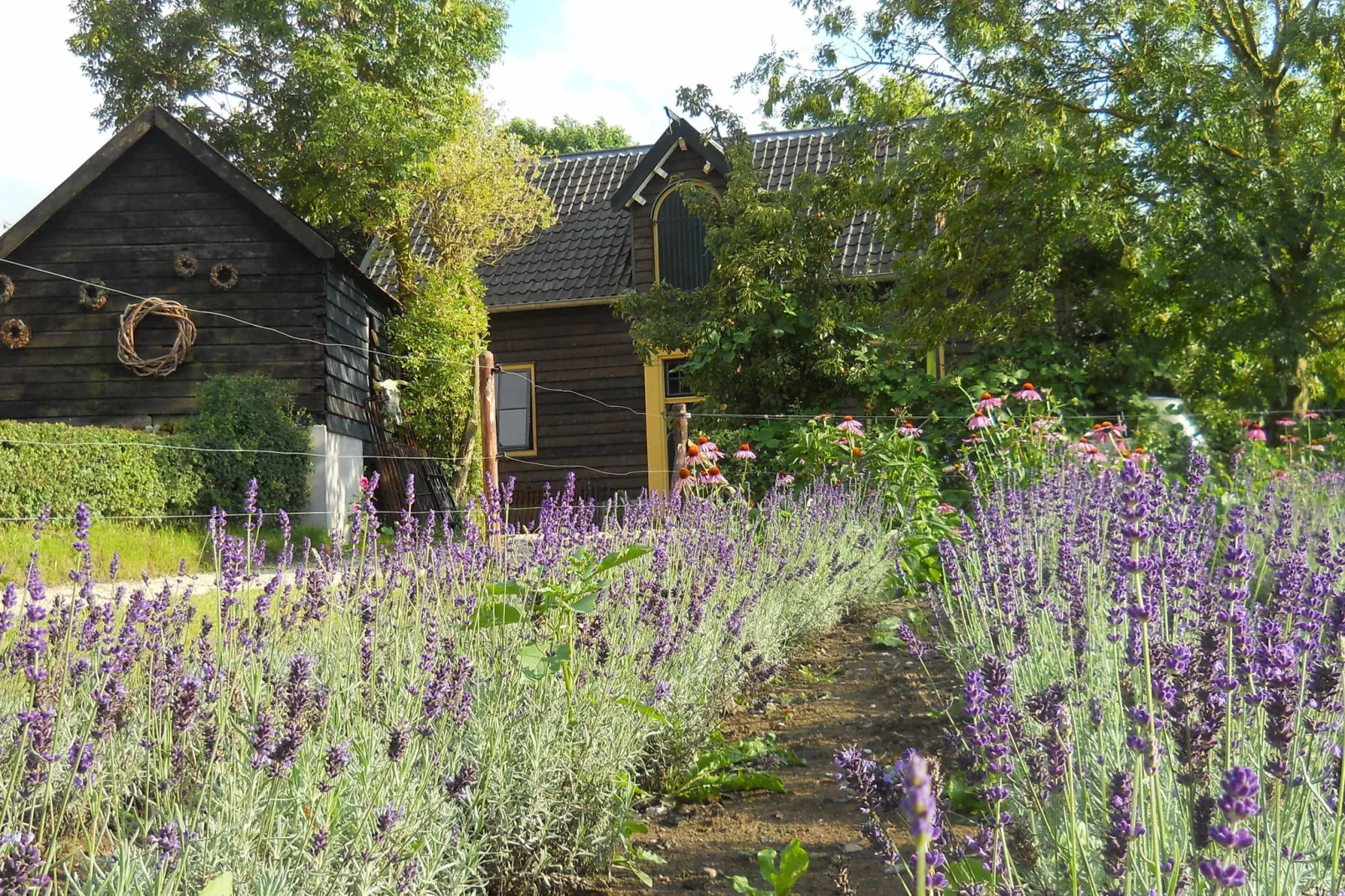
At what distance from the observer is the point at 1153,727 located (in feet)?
5.82

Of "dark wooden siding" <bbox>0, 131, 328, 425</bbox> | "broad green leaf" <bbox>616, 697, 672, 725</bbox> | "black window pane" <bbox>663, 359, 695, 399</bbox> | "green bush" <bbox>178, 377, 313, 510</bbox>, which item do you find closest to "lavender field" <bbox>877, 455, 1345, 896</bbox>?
"broad green leaf" <bbox>616, 697, 672, 725</bbox>

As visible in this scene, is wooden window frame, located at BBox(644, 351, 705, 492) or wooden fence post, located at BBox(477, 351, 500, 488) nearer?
wooden fence post, located at BBox(477, 351, 500, 488)

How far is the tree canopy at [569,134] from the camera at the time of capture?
124ft

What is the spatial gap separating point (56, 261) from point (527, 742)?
1465 centimetres

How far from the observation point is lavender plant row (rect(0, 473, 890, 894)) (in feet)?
6.88

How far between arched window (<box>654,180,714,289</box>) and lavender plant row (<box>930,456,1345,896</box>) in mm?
14436

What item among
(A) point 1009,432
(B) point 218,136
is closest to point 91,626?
(A) point 1009,432

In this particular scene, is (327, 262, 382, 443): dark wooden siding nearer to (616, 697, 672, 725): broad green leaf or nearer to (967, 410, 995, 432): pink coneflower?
(967, 410, 995, 432): pink coneflower

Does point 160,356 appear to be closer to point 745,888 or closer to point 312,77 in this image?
point 312,77

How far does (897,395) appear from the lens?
44.6 ft

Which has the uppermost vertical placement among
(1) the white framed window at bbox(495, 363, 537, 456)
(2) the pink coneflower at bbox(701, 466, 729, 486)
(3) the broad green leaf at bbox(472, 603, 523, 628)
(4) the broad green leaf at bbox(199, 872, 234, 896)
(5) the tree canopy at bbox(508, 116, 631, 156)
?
(5) the tree canopy at bbox(508, 116, 631, 156)

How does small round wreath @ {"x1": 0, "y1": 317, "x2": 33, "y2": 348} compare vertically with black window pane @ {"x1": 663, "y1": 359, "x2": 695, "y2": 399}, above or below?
above

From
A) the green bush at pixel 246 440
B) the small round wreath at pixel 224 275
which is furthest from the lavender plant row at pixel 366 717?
the small round wreath at pixel 224 275

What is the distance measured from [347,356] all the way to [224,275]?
80.7 inches
